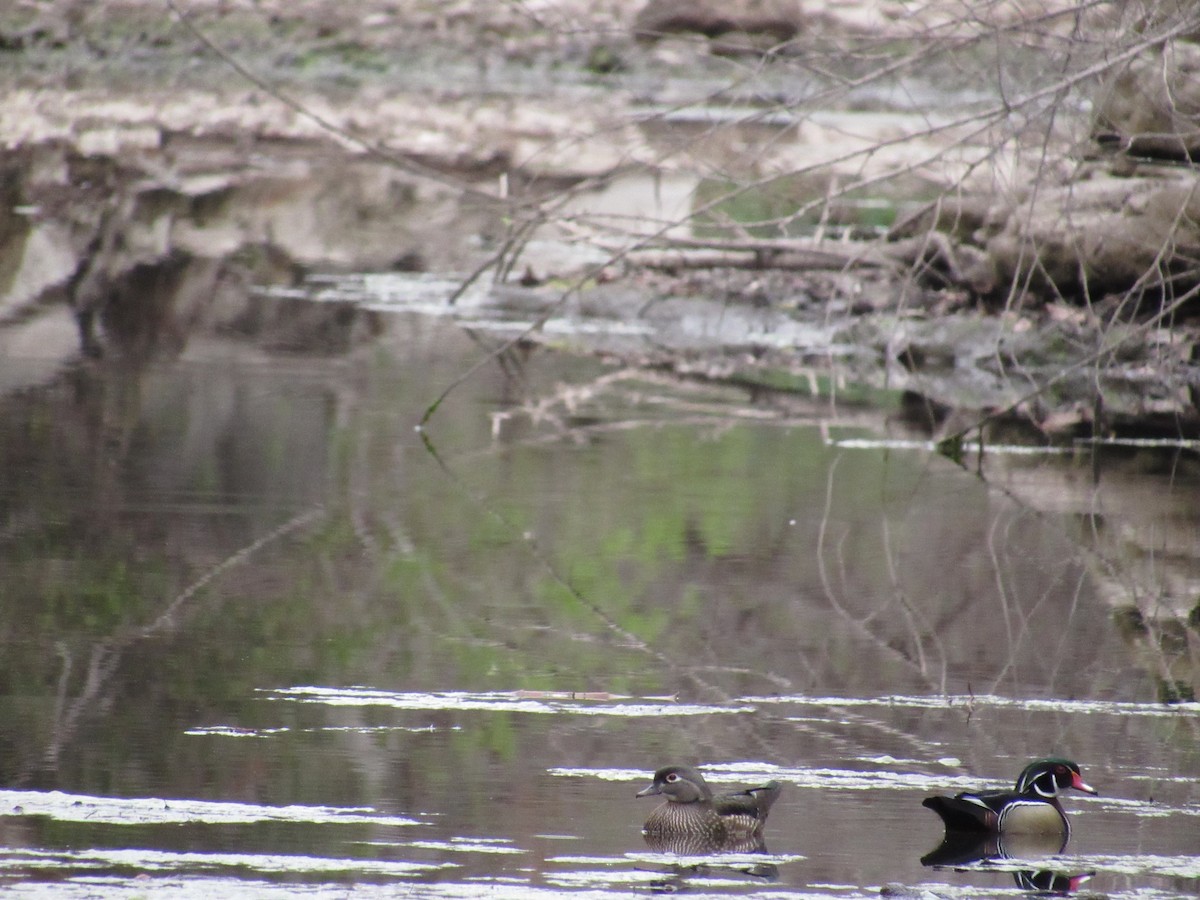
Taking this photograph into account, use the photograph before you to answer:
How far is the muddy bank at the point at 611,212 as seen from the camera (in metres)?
11.6

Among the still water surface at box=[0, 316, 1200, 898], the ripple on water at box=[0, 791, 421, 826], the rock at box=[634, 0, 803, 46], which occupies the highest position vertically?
the ripple on water at box=[0, 791, 421, 826]

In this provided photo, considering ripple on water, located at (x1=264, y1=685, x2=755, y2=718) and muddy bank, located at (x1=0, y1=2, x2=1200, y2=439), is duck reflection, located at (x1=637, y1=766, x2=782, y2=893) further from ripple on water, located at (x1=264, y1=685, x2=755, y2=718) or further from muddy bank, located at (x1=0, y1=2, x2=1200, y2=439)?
muddy bank, located at (x1=0, y1=2, x2=1200, y2=439)

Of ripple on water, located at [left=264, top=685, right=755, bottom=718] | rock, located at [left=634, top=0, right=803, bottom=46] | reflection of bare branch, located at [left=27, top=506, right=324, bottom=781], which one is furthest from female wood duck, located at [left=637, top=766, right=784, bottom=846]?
rock, located at [left=634, top=0, right=803, bottom=46]

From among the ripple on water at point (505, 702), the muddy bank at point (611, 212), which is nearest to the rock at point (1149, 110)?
the muddy bank at point (611, 212)

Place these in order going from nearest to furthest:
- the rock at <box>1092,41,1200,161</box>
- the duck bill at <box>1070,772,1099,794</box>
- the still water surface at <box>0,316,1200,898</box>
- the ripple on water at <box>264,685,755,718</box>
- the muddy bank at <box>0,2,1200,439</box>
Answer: the still water surface at <box>0,316,1200,898</box> → the duck bill at <box>1070,772,1099,794</box> → the ripple on water at <box>264,685,755,718</box> → the muddy bank at <box>0,2,1200,439</box> → the rock at <box>1092,41,1200,161</box>

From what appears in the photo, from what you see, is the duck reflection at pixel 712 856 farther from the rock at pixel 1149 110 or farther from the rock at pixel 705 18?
the rock at pixel 705 18

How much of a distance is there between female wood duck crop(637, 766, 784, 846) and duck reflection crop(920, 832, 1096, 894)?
1.31 feet

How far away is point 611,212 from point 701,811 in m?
15.0

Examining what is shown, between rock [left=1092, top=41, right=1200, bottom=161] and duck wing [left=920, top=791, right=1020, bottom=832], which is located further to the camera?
rock [left=1092, top=41, right=1200, bottom=161]

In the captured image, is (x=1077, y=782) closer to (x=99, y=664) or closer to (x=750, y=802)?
(x=750, y=802)

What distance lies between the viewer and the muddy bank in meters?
11.6

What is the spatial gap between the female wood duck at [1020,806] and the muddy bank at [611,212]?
381cm

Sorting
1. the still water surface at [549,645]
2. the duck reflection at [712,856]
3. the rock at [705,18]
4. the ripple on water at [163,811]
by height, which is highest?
the ripple on water at [163,811]

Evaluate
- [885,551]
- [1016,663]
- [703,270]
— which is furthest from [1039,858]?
[703,270]
